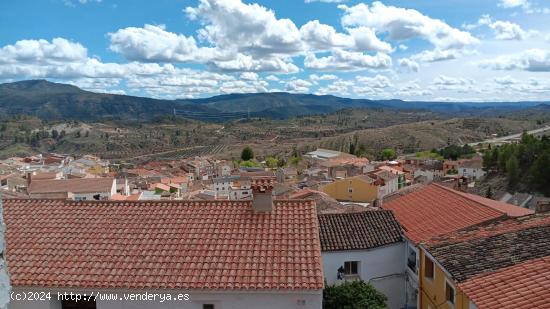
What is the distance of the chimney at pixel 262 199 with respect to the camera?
11.6m

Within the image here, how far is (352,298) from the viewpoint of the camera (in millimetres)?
12617

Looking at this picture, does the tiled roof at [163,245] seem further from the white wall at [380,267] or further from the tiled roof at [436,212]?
the tiled roof at [436,212]

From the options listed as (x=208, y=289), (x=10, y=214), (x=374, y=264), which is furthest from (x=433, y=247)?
(x=10, y=214)

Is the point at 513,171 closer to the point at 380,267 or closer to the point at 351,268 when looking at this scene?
the point at 380,267

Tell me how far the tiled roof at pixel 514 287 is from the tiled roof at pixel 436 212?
5.75m

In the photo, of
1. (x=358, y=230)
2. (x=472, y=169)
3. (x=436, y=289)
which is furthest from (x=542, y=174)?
(x=436, y=289)

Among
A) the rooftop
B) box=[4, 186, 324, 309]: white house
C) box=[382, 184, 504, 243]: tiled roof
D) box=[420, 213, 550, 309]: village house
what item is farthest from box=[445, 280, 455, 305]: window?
box=[4, 186, 324, 309]: white house

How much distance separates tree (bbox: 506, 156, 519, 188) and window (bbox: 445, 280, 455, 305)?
58936 mm

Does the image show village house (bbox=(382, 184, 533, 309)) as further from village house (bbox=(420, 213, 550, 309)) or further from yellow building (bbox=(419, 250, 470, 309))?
village house (bbox=(420, 213, 550, 309))

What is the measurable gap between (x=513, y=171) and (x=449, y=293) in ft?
200

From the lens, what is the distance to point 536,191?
5731 cm

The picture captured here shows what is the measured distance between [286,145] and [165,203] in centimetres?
16669

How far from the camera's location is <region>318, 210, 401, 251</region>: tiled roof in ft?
56.0

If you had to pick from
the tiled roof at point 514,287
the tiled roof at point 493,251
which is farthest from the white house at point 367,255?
the tiled roof at point 514,287
